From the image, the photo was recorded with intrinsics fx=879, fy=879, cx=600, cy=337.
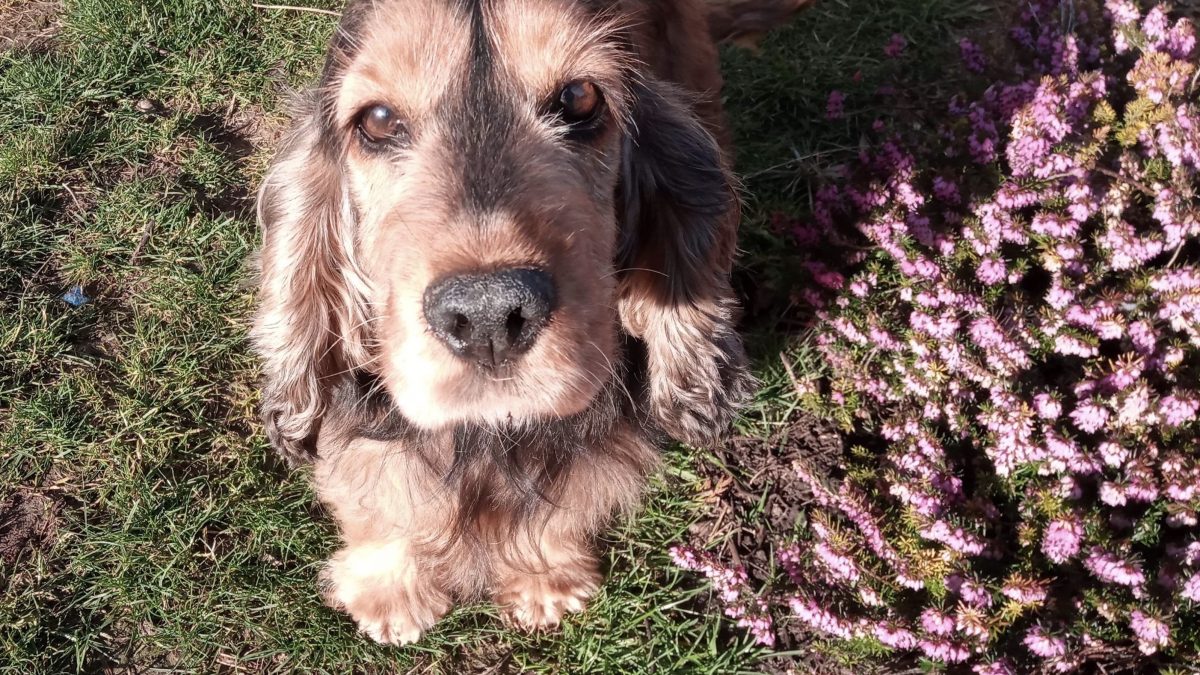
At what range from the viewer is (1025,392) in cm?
324

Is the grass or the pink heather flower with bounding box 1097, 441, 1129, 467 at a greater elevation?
the pink heather flower with bounding box 1097, 441, 1129, 467

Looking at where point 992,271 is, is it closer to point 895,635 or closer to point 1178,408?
point 1178,408

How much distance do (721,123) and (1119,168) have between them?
1.58 metres

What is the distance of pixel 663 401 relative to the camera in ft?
10.1

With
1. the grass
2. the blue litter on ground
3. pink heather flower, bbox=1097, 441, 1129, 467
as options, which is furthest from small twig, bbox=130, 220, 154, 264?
pink heather flower, bbox=1097, 441, 1129, 467

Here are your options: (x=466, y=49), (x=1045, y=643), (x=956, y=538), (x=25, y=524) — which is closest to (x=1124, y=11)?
(x=956, y=538)

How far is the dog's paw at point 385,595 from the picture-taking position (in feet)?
11.3

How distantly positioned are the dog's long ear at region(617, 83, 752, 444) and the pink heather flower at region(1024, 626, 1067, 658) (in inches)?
49.3

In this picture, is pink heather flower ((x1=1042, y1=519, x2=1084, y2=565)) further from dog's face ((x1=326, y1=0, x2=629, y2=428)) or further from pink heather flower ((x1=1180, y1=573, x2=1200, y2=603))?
dog's face ((x1=326, y1=0, x2=629, y2=428))

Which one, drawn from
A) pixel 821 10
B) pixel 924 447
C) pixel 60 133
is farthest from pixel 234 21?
pixel 924 447

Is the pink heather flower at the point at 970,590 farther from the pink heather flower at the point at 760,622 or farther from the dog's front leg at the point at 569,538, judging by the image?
the dog's front leg at the point at 569,538

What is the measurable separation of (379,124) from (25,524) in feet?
8.45

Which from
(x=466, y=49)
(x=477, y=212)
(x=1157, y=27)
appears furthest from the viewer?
(x=1157, y=27)

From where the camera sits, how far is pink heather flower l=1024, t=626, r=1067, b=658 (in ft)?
9.43
